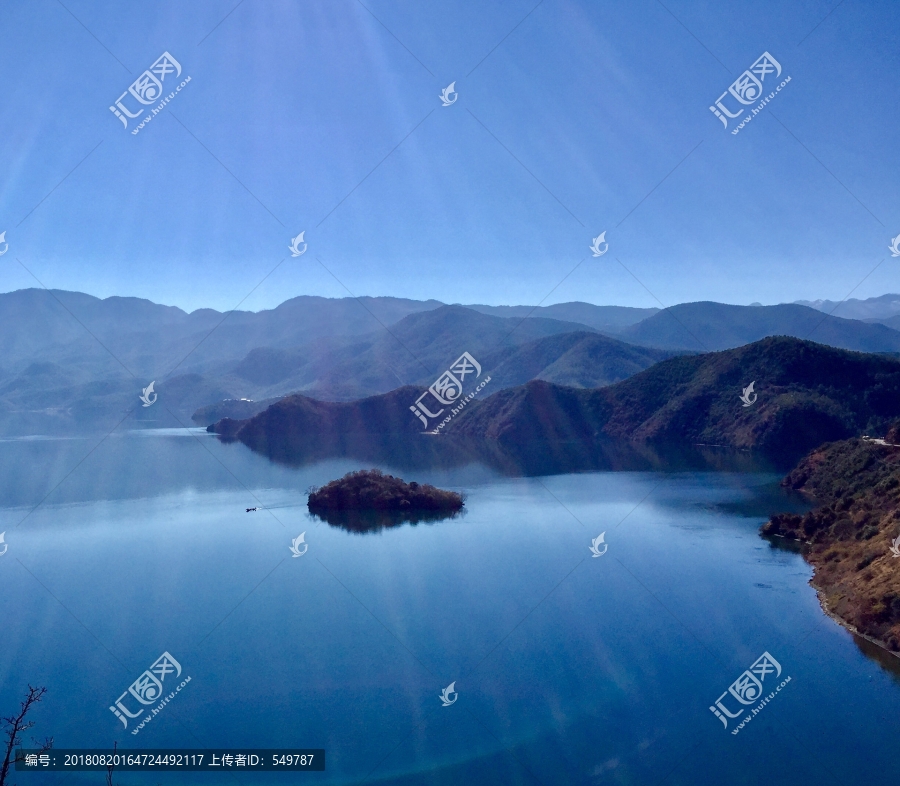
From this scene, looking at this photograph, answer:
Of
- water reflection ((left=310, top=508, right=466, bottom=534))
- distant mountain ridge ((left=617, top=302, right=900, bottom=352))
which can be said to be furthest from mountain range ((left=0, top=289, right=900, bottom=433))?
water reflection ((left=310, top=508, right=466, bottom=534))

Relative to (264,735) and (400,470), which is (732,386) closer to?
(400,470)

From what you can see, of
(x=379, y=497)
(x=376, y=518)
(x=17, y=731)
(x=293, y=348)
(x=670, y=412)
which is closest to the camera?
(x=17, y=731)

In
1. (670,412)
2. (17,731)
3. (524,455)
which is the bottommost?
(17,731)

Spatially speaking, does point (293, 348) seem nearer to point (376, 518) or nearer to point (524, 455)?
point (524, 455)

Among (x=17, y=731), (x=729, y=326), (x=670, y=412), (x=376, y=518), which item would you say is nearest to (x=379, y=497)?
(x=376, y=518)

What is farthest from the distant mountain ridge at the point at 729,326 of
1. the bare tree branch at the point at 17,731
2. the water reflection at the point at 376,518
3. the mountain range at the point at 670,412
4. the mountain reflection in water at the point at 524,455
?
the bare tree branch at the point at 17,731

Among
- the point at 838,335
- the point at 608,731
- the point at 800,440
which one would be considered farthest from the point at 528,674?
the point at 838,335
